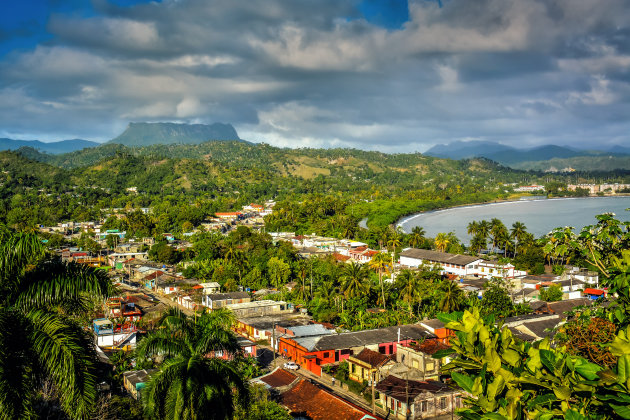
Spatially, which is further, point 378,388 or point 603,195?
point 603,195

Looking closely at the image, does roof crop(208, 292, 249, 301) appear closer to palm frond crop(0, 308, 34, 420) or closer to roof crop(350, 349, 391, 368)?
roof crop(350, 349, 391, 368)

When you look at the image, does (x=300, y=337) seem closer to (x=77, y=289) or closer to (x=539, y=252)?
(x=77, y=289)

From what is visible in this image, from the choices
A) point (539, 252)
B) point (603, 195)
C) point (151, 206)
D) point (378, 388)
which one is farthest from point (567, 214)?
point (378, 388)

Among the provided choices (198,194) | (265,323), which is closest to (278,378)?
(265,323)

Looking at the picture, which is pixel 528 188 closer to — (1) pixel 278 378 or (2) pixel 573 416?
(1) pixel 278 378

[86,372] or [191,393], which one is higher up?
[86,372]

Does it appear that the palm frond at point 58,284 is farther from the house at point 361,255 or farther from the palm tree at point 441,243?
the palm tree at point 441,243

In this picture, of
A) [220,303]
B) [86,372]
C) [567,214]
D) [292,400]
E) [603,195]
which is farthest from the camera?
[603,195]

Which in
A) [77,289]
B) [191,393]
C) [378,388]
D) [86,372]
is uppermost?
[77,289]
